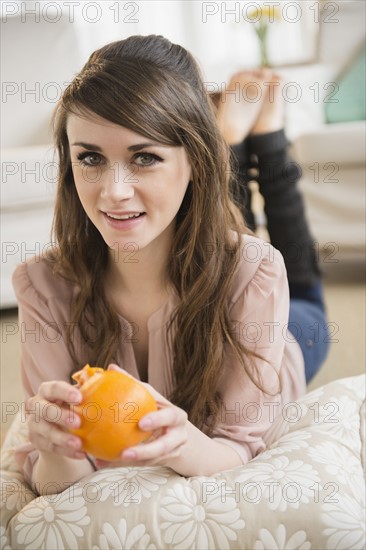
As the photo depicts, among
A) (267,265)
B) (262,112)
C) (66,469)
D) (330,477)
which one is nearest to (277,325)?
(267,265)

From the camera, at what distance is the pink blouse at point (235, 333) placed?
0.90 meters

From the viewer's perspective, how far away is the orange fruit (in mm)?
646

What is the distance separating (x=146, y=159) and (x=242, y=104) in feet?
2.42

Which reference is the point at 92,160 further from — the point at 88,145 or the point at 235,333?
the point at 235,333

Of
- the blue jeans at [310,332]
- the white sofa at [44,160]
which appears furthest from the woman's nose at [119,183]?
the blue jeans at [310,332]

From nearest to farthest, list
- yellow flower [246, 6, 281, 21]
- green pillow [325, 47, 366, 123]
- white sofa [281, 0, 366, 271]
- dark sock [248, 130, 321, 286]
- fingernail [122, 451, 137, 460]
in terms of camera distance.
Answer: fingernail [122, 451, 137, 460], dark sock [248, 130, 321, 286], white sofa [281, 0, 366, 271], green pillow [325, 47, 366, 123], yellow flower [246, 6, 281, 21]

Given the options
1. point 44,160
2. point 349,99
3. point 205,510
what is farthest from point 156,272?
point 349,99

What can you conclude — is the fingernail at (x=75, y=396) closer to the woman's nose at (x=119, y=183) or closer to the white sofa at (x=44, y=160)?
the woman's nose at (x=119, y=183)

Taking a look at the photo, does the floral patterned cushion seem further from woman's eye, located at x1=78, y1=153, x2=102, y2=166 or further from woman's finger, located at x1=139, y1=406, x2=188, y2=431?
woman's eye, located at x1=78, y1=153, x2=102, y2=166

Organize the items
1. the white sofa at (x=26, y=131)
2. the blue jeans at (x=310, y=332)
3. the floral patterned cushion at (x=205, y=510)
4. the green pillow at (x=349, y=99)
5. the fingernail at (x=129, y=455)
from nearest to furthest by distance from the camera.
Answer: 1. the fingernail at (x=129, y=455)
2. the floral patterned cushion at (x=205, y=510)
3. the blue jeans at (x=310, y=332)
4. the white sofa at (x=26, y=131)
5. the green pillow at (x=349, y=99)

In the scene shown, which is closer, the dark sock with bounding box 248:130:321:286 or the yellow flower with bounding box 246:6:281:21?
the dark sock with bounding box 248:130:321:286

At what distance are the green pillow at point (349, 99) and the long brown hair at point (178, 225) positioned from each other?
51.8 inches

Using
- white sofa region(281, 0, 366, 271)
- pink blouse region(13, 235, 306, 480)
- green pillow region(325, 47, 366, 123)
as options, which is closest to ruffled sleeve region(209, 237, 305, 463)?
pink blouse region(13, 235, 306, 480)

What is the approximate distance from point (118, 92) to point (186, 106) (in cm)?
8
